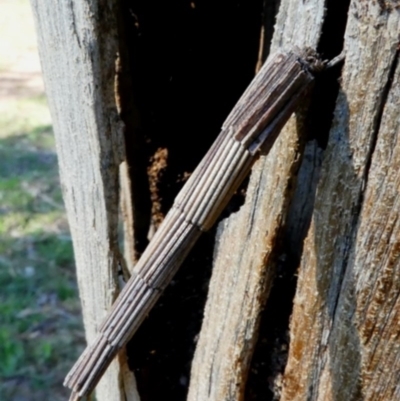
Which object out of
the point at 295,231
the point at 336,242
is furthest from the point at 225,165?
the point at 295,231

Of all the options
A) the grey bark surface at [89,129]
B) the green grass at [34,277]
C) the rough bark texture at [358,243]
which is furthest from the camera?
the green grass at [34,277]

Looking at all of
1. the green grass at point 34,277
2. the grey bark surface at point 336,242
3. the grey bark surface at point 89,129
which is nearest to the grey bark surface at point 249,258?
the grey bark surface at point 336,242

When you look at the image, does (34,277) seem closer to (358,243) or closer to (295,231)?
(295,231)

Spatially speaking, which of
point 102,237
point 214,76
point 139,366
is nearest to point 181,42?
point 214,76

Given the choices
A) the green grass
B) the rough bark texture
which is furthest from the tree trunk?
the green grass

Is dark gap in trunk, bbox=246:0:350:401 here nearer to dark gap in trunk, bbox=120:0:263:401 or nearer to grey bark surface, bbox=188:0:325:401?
grey bark surface, bbox=188:0:325:401

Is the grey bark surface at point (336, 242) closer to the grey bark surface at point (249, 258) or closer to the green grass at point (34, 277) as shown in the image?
the grey bark surface at point (249, 258)

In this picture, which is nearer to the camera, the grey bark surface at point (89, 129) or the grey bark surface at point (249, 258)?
the grey bark surface at point (249, 258)
